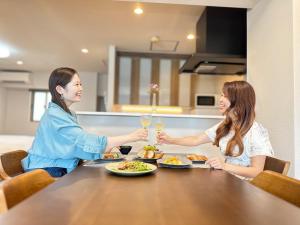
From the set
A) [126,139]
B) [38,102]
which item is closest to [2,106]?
[38,102]

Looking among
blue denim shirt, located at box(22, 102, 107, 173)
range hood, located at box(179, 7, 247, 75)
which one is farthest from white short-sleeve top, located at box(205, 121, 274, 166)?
range hood, located at box(179, 7, 247, 75)

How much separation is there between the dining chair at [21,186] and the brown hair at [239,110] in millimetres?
972

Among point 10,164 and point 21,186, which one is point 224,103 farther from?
point 10,164

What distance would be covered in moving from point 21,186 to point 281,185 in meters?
0.91

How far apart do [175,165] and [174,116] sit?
1.55 meters

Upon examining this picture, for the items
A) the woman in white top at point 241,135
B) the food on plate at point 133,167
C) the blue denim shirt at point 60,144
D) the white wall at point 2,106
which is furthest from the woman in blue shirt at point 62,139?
the white wall at point 2,106

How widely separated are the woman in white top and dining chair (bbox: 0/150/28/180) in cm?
107

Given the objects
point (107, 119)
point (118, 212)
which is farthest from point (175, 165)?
point (107, 119)

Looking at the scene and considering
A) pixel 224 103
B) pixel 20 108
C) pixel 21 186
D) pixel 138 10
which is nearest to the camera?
pixel 21 186

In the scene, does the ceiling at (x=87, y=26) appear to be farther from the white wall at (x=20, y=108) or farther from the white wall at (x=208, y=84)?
the white wall at (x=20, y=108)

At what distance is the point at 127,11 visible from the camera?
3225 mm

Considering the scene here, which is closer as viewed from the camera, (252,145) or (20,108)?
(252,145)

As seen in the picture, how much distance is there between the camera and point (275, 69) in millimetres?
2080

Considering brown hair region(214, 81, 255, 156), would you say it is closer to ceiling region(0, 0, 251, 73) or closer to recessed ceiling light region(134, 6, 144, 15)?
ceiling region(0, 0, 251, 73)
